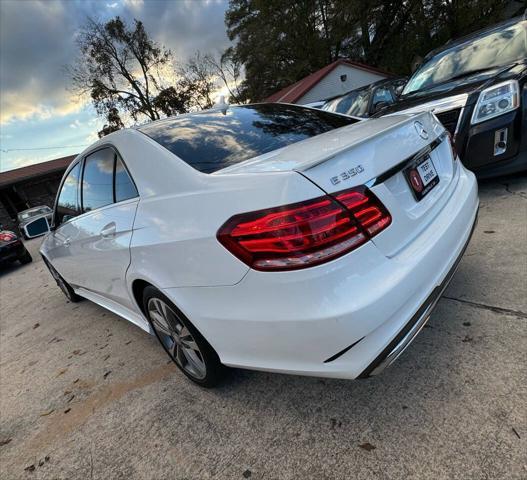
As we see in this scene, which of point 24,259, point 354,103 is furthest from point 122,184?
point 24,259

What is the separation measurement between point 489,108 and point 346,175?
286cm

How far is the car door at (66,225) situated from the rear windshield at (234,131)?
4.03ft

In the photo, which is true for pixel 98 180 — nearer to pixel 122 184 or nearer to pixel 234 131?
pixel 122 184

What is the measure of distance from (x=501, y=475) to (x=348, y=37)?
3314cm

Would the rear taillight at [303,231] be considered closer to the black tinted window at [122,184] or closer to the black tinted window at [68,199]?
the black tinted window at [122,184]

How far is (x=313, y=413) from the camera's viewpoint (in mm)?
1842

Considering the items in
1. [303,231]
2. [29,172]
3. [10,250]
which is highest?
[29,172]

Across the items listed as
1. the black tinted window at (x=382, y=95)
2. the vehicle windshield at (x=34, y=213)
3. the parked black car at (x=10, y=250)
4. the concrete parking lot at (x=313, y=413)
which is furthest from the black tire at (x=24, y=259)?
the vehicle windshield at (x=34, y=213)

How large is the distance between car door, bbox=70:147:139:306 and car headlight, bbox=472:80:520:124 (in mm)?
3251

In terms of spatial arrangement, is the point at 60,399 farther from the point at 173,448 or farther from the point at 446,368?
the point at 446,368

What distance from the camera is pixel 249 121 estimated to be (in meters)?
2.40

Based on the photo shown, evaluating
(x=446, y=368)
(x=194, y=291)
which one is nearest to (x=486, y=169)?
(x=446, y=368)

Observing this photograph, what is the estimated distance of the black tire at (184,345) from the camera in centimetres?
193

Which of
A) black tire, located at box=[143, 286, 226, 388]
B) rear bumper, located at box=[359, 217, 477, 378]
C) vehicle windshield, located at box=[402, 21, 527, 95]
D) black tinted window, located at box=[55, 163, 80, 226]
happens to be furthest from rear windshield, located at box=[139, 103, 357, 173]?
vehicle windshield, located at box=[402, 21, 527, 95]
